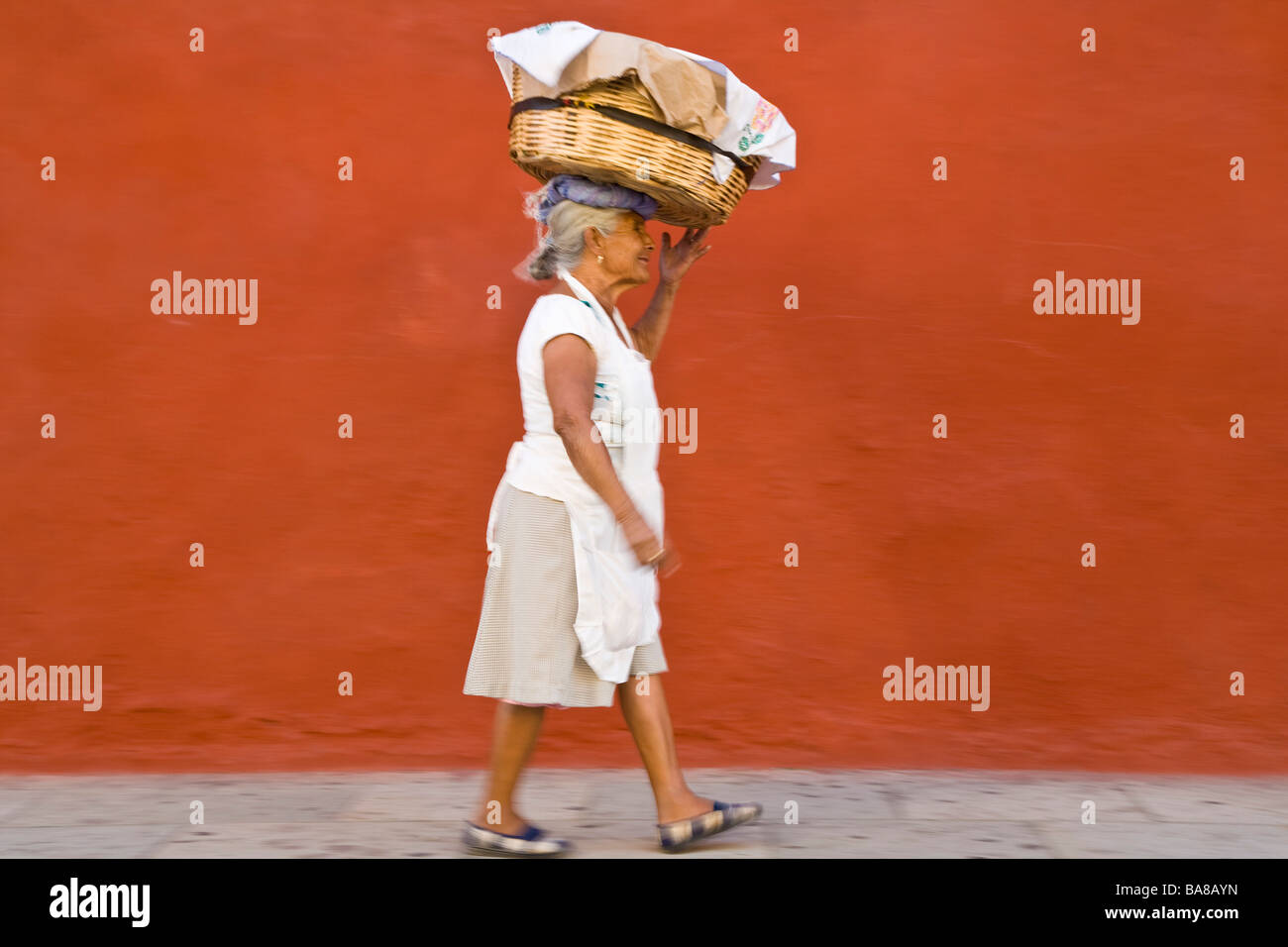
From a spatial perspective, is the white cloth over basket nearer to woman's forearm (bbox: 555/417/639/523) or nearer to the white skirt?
woman's forearm (bbox: 555/417/639/523)

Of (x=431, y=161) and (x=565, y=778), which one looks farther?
(x=431, y=161)

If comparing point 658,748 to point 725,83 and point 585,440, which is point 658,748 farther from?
point 725,83

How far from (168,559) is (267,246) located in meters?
1.10

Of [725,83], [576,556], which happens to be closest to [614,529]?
[576,556]

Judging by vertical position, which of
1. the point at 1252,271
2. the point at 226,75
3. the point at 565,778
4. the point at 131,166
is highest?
the point at 226,75

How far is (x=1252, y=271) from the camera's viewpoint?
470 cm

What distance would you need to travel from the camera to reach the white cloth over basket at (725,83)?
3.21 metres

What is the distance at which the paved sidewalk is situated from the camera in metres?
3.46

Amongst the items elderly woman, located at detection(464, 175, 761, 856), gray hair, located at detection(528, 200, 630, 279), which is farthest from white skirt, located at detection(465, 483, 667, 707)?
gray hair, located at detection(528, 200, 630, 279)

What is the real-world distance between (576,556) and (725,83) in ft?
3.78

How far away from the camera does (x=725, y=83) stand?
329 centimetres

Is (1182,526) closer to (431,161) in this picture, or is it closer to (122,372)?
(431,161)

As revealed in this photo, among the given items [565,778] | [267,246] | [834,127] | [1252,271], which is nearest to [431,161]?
[267,246]

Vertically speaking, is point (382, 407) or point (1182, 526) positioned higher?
point (382, 407)
